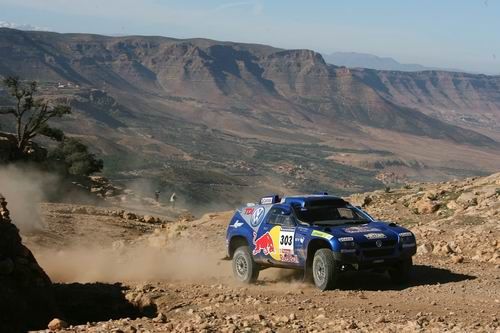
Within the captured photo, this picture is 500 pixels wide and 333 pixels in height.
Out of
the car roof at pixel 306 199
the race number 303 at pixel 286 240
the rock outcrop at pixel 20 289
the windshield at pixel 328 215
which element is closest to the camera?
the rock outcrop at pixel 20 289

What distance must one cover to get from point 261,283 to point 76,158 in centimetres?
4131

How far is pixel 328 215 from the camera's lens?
12367 millimetres

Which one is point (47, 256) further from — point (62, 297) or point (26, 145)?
point (26, 145)

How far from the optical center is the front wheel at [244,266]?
1273cm

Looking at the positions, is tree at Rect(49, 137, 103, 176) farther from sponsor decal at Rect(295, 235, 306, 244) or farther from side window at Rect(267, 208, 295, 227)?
sponsor decal at Rect(295, 235, 306, 244)

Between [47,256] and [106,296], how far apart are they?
500cm

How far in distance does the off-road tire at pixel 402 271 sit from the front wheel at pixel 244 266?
2.61 m

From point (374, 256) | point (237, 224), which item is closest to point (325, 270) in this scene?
point (374, 256)

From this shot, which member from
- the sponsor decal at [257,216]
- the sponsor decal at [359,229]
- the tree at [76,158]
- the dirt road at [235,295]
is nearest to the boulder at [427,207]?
the dirt road at [235,295]

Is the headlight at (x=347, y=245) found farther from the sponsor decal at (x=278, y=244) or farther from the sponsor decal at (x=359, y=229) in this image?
the sponsor decal at (x=278, y=244)

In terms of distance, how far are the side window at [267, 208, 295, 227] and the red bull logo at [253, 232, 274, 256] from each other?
0.29 meters

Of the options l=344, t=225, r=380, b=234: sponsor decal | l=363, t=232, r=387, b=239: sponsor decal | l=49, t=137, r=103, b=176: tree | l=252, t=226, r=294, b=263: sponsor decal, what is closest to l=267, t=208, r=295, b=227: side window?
l=252, t=226, r=294, b=263: sponsor decal

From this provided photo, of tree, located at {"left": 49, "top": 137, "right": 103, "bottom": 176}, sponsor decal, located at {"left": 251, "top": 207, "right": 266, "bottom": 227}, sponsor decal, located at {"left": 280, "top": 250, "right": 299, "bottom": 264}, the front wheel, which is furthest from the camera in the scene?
tree, located at {"left": 49, "top": 137, "right": 103, "bottom": 176}

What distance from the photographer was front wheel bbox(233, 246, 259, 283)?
12.7m
